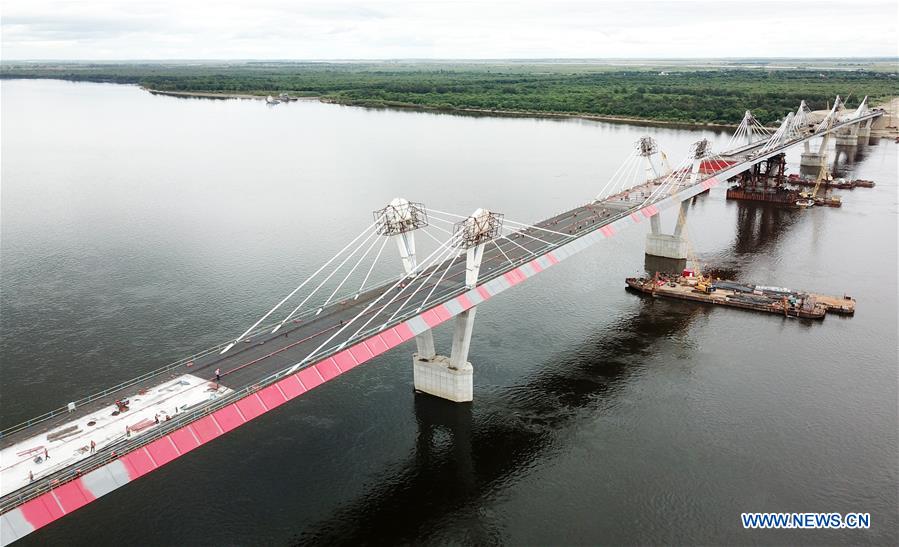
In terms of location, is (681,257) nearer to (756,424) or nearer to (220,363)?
(756,424)

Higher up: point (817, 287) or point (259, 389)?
point (259, 389)

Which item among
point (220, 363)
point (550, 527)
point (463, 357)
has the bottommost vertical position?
point (550, 527)

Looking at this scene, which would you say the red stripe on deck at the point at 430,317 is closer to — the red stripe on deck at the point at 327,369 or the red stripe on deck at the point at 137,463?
the red stripe on deck at the point at 327,369

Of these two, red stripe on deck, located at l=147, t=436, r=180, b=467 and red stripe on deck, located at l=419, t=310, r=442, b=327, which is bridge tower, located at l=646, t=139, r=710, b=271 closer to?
red stripe on deck, located at l=419, t=310, r=442, b=327

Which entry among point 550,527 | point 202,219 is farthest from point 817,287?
point 202,219

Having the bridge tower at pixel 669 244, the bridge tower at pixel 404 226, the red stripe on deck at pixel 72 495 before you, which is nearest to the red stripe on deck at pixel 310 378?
the red stripe on deck at pixel 72 495
